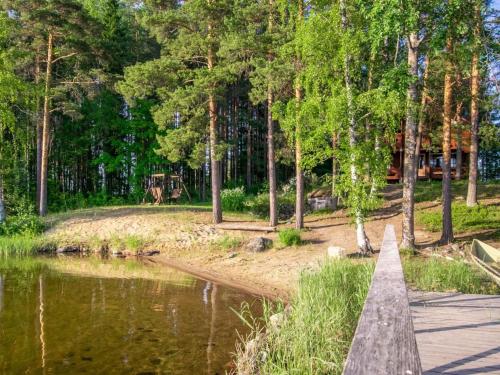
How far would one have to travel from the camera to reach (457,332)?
16.1 feet

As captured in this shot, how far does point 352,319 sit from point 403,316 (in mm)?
4880

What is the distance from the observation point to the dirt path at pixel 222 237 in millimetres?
13344

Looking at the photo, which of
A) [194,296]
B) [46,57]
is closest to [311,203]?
[194,296]

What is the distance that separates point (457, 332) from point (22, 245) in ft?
58.7

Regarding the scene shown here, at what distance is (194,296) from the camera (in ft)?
36.3

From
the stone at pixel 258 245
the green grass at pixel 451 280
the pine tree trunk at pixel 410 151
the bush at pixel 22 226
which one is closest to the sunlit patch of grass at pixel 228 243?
the stone at pixel 258 245

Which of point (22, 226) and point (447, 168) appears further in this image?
point (22, 226)

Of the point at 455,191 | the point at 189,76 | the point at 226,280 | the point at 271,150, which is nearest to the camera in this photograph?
the point at 226,280

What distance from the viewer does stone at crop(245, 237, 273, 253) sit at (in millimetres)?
15875

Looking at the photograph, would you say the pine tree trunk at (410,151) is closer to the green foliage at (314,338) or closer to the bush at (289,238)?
the bush at (289,238)

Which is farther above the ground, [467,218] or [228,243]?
[467,218]

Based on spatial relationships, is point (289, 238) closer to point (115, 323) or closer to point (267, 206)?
point (267, 206)

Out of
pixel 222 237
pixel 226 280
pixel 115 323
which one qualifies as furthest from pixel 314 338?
pixel 222 237

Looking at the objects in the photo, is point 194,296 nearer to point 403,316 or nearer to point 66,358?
point 66,358
